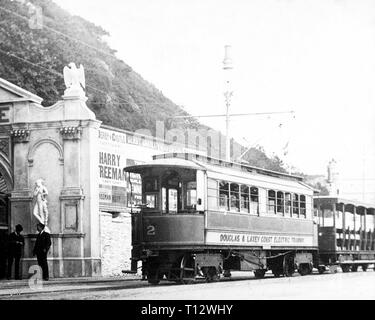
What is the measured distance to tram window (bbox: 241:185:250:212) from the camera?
23.1 metres

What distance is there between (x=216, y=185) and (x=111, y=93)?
32164mm

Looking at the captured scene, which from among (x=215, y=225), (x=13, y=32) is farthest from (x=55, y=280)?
(x=13, y=32)

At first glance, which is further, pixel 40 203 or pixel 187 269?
pixel 40 203

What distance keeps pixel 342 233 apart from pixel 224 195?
9.38m

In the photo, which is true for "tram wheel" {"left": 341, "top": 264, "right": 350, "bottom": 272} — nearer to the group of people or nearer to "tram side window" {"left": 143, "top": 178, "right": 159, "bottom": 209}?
"tram side window" {"left": 143, "top": 178, "right": 159, "bottom": 209}

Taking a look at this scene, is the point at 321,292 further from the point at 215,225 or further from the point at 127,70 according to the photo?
the point at 127,70

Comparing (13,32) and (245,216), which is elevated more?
(13,32)

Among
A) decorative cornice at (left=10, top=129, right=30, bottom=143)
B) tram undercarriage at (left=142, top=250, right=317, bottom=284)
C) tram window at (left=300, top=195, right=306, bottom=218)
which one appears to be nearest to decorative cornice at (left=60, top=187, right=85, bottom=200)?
decorative cornice at (left=10, top=129, right=30, bottom=143)

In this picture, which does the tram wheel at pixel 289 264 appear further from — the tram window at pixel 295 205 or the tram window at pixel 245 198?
the tram window at pixel 245 198

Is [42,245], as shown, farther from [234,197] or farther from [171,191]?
[234,197]

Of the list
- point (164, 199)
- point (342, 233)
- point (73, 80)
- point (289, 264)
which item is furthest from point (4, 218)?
point (342, 233)

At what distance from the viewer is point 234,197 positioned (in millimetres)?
22750
